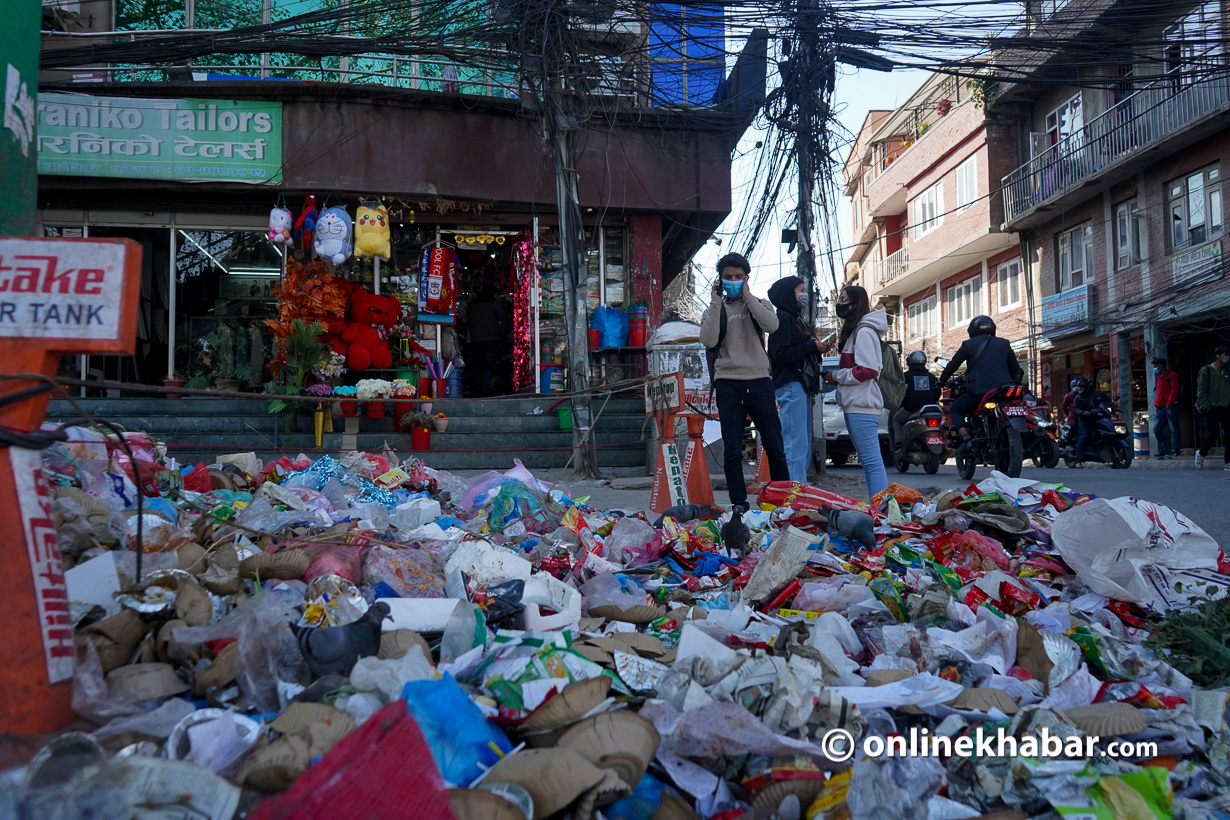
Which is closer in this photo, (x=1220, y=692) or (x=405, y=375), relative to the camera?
(x=1220, y=692)

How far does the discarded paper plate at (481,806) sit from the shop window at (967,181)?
2461 centimetres

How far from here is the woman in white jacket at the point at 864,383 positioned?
17.5ft

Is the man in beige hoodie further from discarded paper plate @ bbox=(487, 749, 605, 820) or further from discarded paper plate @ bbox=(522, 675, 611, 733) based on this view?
discarded paper plate @ bbox=(487, 749, 605, 820)

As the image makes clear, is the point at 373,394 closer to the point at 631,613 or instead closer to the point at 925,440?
the point at 925,440

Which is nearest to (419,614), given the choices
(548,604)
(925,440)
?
(548,604)

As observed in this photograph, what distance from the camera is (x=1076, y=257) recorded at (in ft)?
68.0

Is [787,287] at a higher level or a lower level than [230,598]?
higher

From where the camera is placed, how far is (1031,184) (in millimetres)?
21172

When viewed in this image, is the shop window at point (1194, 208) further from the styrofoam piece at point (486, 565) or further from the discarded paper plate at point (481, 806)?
the discarded paper plate at point (481, 806)

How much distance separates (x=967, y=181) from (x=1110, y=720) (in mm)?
25053

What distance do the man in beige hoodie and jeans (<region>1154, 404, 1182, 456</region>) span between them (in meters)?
12.0

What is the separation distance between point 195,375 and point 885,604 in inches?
402

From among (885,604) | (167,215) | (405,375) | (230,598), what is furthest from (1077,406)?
(167,215)

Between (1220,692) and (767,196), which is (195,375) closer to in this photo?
(767,196)
